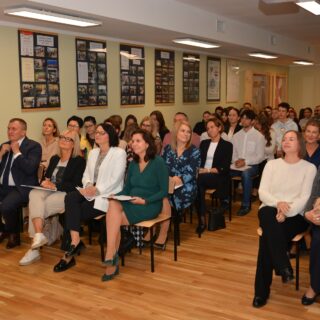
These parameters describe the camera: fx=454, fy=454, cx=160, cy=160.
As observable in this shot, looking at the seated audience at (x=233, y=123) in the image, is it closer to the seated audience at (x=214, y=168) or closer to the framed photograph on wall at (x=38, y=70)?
the seated audience at (x=214, y=168)

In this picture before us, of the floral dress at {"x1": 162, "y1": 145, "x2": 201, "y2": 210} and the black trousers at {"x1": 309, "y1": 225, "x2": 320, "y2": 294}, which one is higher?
the floral dress at {"x1": 162, "y1": 145, "x2": 201, "y2": 210}

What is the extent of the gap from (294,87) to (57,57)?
1106 cm

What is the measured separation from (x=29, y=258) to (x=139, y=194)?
1273mm

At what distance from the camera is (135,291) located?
385 cm

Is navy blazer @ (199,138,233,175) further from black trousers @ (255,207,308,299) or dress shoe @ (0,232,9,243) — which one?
dress shoe @ (0,232,9,243)

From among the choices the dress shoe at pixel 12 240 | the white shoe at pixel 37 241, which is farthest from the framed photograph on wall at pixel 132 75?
the white shoe at pixel 37 241

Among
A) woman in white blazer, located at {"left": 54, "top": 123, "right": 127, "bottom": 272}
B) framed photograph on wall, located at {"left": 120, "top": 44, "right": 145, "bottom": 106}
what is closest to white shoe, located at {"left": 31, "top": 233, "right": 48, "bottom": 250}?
woman in white blazer, located at {"left": 54, "top": 123, "right": 127, "bottom": 272}

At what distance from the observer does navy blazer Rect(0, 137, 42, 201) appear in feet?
16.1

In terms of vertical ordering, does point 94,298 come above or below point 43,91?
below

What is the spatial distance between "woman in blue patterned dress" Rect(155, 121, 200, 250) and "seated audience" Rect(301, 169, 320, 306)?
1651mm

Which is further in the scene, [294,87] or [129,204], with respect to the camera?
[294,87]

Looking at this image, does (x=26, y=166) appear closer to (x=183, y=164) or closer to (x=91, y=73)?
(x=183, y=164)

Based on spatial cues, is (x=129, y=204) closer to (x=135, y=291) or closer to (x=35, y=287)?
(x=135, y=291)

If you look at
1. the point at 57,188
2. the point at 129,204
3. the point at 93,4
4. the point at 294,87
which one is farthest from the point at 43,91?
the point at 294,87
